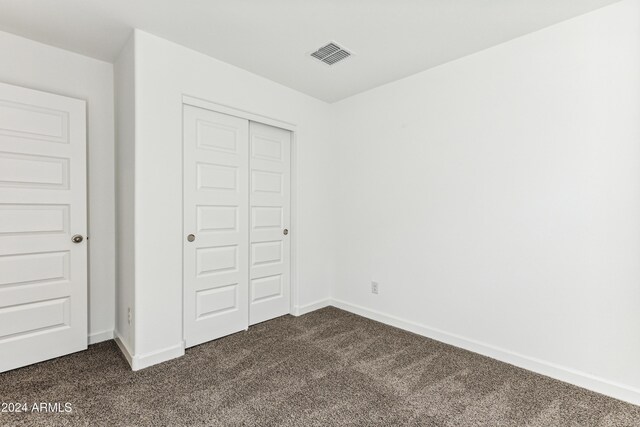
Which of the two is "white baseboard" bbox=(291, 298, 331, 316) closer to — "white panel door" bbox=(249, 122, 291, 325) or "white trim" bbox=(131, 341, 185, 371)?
"white panel door" bbox=(249, 122, 291, 325)

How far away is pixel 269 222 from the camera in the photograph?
3.36 m

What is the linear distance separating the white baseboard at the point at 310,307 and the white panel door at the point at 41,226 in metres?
1.93

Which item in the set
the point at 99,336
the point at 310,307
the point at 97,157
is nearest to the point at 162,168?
the point at 97,157

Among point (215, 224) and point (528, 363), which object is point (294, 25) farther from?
point (528, 363)

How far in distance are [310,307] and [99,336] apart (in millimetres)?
2051

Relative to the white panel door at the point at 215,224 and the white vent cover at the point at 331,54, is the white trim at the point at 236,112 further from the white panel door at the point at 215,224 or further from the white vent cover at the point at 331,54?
the white vent cover at the point at 331,54

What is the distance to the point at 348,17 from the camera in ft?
7.21

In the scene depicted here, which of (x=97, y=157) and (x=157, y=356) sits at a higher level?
(x=97, y=157)

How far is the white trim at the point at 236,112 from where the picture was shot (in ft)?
8.65

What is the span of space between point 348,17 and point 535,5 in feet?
4.03

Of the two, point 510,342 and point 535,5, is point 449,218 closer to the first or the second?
point 510,342

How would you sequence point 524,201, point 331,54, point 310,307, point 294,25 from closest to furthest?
point 294,25, point 524,201, point 331,54, point 310,307

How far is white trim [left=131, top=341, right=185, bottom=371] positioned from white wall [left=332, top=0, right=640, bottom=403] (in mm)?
1967

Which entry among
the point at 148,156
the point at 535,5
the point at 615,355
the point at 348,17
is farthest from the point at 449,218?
the point at 148,156
